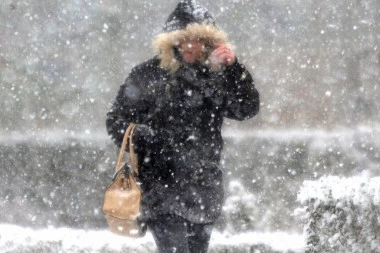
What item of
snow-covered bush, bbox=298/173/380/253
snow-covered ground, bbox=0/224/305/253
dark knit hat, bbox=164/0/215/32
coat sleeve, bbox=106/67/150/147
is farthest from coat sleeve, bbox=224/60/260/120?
snow-covered ground, bbox=0/224/305/253

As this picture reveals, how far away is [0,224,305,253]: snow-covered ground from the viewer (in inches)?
238

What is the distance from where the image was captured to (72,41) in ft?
29.3

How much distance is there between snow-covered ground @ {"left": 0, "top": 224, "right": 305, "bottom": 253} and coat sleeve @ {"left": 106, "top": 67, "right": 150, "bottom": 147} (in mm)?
2217

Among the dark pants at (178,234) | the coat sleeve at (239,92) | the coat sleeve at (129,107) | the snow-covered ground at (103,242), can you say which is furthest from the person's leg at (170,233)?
the snow-covered ground at (103,242)

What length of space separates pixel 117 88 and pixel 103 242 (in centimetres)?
303

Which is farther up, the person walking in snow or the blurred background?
the blurred background

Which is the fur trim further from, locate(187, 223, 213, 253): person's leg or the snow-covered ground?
the snow-covered ground

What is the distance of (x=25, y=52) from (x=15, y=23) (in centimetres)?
36

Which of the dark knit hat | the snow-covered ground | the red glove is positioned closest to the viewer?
the red glove

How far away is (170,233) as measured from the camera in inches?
156

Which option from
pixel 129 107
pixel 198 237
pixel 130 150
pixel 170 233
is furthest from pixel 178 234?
pixel 129 107

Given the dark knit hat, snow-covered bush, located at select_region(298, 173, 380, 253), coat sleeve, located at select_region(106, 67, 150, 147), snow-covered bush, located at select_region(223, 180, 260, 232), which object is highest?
snow-covered bush, located at select_region(223, 180, 260, 232)

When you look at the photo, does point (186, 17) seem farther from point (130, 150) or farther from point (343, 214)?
point (343, 214)

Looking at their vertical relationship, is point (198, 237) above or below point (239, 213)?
below
